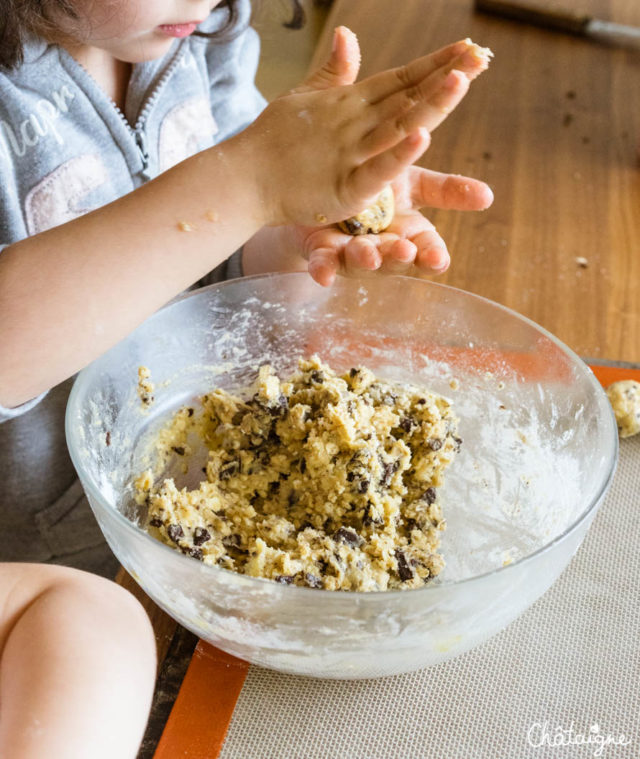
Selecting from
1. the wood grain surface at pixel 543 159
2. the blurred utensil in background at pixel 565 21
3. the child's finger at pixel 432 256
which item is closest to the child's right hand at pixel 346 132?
the child's finger at pixel 432 256

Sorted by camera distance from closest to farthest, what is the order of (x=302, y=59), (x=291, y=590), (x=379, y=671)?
(x=291, y=590), (x=379, y=671), (x=302, y=59)

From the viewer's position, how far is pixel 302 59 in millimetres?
1938

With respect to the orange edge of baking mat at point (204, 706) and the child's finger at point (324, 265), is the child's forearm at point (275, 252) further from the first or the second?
the orange edge of baking mat at point (204, 706)

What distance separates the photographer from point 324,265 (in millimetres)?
832

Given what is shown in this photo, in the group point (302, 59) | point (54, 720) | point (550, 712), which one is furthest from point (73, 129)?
point (302, 59)

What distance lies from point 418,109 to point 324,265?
230 mm

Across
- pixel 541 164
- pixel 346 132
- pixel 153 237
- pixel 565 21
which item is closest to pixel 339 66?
pixel 346 132

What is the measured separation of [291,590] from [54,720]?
0.22 metres

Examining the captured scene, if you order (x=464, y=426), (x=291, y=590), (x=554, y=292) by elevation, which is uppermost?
(x=291, y=590)

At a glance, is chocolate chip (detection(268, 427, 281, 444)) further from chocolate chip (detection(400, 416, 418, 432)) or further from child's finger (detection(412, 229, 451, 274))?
child's finger (detection(412, 229, 451, 274))

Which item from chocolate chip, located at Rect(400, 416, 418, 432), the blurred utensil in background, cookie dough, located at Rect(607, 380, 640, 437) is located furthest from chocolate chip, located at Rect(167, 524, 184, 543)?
the blurred utensil in background

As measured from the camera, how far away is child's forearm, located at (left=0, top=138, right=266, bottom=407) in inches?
29.8

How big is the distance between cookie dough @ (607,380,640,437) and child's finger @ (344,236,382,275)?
1.15 ft

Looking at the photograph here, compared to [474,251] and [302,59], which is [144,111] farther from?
[302,59]
